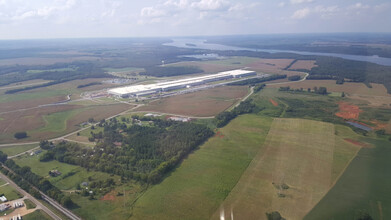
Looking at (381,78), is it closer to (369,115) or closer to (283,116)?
(369,115)

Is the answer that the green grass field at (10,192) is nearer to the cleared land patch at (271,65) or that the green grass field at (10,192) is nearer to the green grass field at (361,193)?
the green grass field at (361,193)

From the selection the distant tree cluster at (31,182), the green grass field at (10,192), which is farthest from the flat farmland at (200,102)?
the green grass field at (10,192)

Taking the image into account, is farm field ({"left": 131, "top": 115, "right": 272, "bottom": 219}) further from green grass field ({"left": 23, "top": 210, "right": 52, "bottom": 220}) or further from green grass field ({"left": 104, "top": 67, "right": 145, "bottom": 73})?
green grass field ({"left": 104, "top": 67, "right": 145, "bottom": 73})

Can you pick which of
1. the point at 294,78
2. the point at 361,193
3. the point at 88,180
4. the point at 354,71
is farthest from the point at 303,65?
the point at 88,180

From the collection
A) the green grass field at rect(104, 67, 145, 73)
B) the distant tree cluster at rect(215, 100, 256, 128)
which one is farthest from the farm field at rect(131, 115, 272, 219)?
the green grass field at rect(104, 67, 145, 73)

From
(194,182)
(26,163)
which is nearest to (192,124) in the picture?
(194,182)

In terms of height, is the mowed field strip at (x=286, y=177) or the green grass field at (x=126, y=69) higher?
the green grass field at (x=126, y=69)
